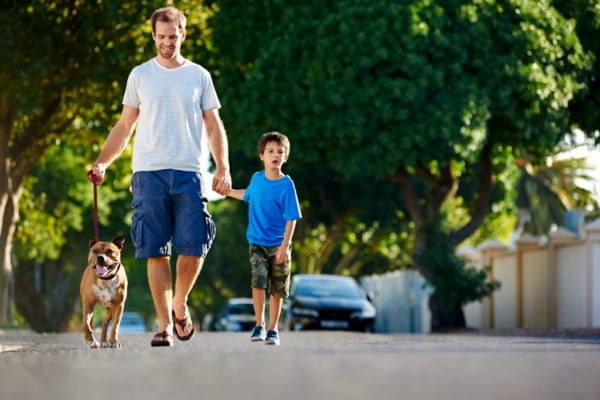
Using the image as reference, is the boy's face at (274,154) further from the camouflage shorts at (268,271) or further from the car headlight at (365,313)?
the car headlight at (365,313)

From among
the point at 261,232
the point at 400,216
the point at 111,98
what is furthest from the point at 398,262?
the point at 261,232

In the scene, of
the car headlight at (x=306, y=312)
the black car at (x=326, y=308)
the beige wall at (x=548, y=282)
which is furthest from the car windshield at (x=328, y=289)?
the beige wall at (x=548, y=282)

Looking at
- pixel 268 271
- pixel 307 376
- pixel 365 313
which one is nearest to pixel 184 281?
pixel 268 271

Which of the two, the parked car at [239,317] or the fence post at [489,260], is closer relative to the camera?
the fence post at [489,260]

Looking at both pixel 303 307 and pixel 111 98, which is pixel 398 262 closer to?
pixel 111 98

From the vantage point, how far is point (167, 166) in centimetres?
979

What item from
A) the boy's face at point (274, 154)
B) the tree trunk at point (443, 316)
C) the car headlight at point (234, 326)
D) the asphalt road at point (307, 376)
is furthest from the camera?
the car headlight at point (234, 326)

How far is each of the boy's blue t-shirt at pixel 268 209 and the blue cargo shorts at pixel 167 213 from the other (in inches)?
43.6

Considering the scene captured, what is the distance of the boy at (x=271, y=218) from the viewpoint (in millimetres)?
10945

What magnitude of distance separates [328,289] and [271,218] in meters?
15.3

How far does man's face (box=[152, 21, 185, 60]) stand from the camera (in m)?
9.67

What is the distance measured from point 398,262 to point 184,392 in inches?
1794

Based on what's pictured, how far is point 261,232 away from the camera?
1105 cm

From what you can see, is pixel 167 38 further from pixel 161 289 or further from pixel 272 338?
pixel 272 338
